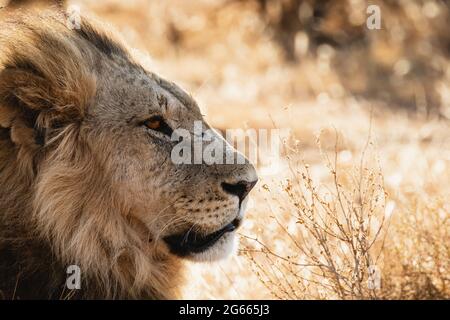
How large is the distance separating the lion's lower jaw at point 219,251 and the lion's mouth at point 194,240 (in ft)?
0.06

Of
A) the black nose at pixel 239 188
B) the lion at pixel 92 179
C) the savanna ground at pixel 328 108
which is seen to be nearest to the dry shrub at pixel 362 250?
the savanna ground at pixel 328 108

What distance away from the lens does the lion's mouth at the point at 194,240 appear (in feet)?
13.0

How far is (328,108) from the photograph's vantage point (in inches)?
402

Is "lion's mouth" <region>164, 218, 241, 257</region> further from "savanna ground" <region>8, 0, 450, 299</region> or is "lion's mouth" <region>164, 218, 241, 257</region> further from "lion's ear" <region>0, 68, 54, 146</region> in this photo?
"lion's ear" <region>0, 68, 54, 146</region>

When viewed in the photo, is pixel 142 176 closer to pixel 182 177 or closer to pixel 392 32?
pixel 182 177

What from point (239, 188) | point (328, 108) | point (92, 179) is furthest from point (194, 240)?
point (328, 108)

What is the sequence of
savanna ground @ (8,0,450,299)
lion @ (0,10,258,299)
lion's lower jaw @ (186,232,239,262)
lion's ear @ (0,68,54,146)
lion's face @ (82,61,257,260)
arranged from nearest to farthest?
lion's ear @ (0,68,54,146)
lion @ (0,10,258,299)
lion's face @ (82,61,257,260)
lion's lower jaw @ (186,232,239,262)
savanna ground @ (8,0,450,299)

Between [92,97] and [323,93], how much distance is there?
23.8 feet

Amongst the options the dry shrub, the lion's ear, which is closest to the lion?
the lion's ear

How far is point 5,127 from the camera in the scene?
12.0 feet

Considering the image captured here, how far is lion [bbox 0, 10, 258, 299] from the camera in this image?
3.70m

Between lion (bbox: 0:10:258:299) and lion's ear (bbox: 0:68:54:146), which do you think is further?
lion (bbox: 0:10:258:299)

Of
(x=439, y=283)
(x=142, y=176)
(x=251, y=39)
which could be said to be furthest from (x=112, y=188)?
(x=251, y=39)

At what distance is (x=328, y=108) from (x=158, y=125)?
6451 millimetres
